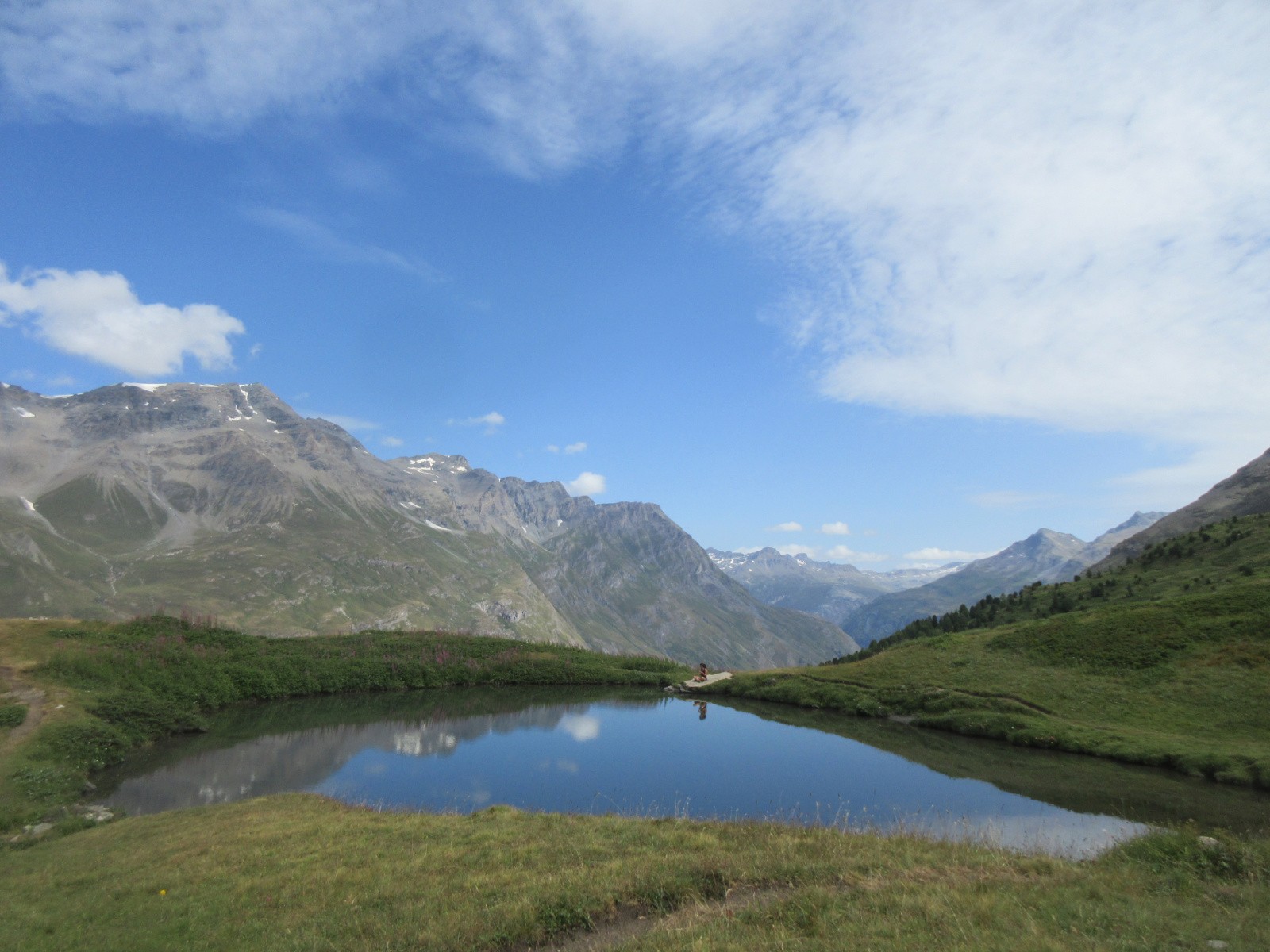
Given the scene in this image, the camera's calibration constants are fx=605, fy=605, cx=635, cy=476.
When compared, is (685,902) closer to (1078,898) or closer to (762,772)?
(1078,898)

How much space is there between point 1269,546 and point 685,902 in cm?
9773

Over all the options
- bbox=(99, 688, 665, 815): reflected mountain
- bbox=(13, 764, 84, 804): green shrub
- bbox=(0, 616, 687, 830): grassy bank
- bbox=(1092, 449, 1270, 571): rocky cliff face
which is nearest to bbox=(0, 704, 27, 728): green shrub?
bbox=(0, 616, 687, 830): grassy bank

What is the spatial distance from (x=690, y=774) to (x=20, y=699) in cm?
5886

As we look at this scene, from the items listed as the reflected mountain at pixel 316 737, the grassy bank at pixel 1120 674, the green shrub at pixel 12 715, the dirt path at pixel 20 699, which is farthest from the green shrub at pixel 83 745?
the grassy bank at pixel 1120 674

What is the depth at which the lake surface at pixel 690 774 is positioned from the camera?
35625mm

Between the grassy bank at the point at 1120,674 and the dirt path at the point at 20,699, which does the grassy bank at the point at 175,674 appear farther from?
the grassy bank at the point at 1120,674

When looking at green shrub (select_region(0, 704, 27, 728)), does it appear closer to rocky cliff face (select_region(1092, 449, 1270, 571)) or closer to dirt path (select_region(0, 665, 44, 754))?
dirt path (select_region(0, 665, 44, 754))

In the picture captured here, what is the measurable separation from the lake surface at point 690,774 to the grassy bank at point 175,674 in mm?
3922

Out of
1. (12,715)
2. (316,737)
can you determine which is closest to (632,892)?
(316,737)

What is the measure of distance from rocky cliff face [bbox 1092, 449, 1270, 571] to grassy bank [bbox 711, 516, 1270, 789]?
86.1 m

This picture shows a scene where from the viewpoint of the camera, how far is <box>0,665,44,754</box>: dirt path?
150ft

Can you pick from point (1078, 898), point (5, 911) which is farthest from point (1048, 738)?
point (5, 911)

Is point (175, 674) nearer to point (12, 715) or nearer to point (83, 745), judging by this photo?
point (12, 715)

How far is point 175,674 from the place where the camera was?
72.6m
